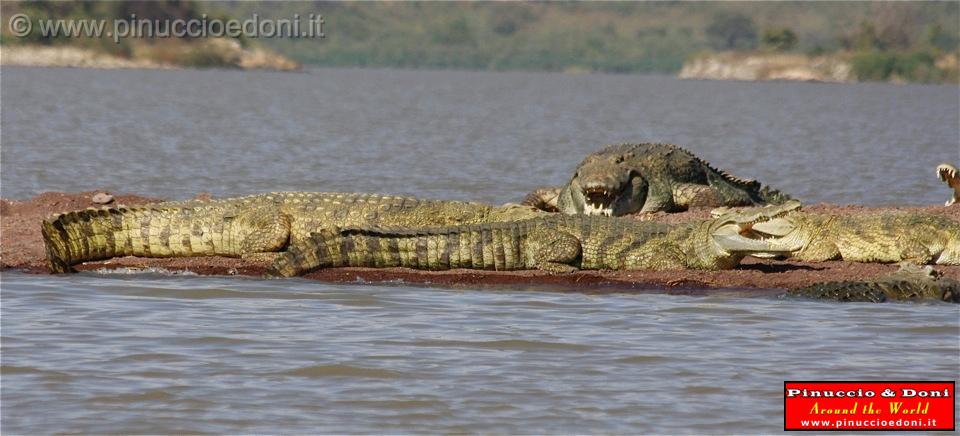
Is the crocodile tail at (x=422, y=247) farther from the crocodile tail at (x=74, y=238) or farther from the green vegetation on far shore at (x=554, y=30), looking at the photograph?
the green vegetation on far shore at (x=554, y=30)

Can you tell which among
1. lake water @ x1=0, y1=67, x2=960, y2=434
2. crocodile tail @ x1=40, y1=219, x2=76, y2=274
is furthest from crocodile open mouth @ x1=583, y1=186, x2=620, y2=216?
crocodile tail @ x1=40, y1=219, x2=76, y2=274

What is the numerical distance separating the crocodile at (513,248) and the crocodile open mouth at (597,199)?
3.42 meters

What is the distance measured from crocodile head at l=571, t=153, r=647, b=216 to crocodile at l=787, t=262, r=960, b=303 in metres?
4.27

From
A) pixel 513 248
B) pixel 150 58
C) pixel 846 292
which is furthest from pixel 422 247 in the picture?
pixel 150 58

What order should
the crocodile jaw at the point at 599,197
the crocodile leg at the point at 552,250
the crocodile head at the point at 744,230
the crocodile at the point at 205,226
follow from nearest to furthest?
the crocodile head at the point at 744,230 → the crocodile leg at the point at 552,250 → the crocodile at the point at 205,226 → the crocodile jaw at the point at 599,197

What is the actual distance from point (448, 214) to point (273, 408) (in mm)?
4951

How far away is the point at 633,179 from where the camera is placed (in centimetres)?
1513

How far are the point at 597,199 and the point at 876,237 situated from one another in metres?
3.75

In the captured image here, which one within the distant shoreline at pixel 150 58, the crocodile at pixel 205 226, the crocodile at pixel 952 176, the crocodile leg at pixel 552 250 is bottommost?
the crocodile leg at pixel 552 250

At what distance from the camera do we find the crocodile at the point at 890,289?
32.8ft

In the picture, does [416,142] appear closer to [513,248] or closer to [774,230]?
[513,248]

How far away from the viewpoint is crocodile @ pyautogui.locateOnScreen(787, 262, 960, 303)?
9998mm

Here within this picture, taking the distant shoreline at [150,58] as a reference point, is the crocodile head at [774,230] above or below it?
below

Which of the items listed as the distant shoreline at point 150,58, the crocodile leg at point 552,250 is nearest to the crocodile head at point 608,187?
the crocodile leg at point 552,250
